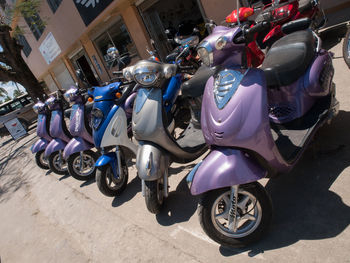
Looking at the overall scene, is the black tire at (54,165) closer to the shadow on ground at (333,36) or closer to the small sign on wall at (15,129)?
the shadow on ground at (333,36)

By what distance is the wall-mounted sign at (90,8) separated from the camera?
351 inches

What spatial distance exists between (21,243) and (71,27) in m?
11.2

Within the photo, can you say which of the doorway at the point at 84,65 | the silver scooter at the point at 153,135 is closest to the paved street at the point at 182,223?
the silver scooter at the point at 153,135

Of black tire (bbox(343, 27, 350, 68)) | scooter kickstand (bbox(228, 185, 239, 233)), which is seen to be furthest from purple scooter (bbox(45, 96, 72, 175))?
black tire (bbox(343, 27, 350, 68))

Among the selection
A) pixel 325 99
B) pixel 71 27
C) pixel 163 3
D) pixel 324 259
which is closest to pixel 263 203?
pixel 324 259

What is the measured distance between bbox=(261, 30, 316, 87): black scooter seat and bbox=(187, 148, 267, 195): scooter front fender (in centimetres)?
88

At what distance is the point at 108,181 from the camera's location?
329 cm

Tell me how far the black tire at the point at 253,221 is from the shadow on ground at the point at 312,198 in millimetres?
110

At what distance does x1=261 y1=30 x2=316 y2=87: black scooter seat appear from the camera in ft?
6.85

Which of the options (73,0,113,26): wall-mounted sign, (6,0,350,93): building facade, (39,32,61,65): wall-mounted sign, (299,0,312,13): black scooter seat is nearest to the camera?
(299,0,312,13): black scooter seat

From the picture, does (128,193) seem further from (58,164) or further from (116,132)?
(58,164)

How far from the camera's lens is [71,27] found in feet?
38.9

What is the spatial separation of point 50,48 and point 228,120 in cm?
1726

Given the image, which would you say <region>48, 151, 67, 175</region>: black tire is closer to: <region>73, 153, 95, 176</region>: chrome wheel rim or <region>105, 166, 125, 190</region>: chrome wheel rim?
<region>73, 153, 95, 176</region>: chrome wheel rim
